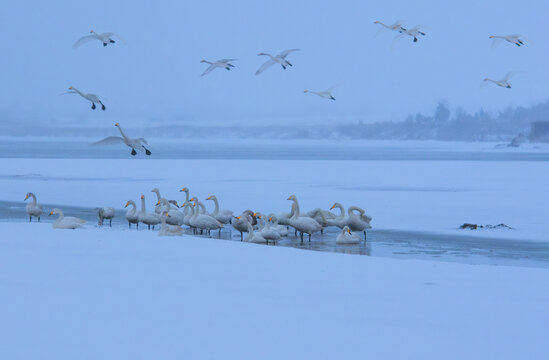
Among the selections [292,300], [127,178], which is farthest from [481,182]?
[292,300]

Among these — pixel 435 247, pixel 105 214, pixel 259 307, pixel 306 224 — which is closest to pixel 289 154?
pixel 105 214

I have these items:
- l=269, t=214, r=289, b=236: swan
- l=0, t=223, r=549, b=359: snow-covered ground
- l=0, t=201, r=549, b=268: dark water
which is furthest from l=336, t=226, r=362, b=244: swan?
l=0, t=223, r=549, b=359: snow-covered ground

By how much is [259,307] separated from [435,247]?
24.0 ft

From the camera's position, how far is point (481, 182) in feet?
108

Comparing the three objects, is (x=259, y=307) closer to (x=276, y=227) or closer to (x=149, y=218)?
(x=276, y=227)

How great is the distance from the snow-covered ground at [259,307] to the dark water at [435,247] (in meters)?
2.19

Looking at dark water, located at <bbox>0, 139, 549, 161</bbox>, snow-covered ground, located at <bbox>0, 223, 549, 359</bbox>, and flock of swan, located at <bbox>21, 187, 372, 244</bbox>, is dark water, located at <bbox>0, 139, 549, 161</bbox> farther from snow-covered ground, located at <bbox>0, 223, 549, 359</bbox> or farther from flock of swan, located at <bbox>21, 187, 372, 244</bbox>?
snow-covered ground, located at <bbox>0, 223, 549, 359</bbox>

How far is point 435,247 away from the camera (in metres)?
14.8

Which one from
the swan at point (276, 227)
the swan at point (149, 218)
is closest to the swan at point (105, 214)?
the swan at point (149, 218)

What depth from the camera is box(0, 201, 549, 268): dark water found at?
13336mm

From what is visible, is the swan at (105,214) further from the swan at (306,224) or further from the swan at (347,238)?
the swan at (347,238)

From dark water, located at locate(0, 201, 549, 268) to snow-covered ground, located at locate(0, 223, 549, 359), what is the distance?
7.19 ft

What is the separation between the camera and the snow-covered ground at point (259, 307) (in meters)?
6.68

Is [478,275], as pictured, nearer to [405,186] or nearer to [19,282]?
[19,282]
